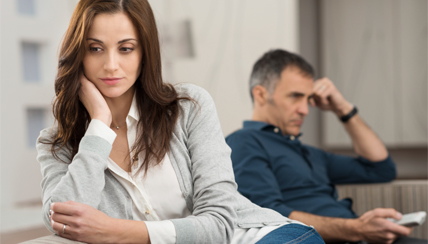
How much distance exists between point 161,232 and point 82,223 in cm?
18

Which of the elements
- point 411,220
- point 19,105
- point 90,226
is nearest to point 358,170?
point 411,220

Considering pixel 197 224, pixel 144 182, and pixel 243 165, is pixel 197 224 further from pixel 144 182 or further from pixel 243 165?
pixel 243 165

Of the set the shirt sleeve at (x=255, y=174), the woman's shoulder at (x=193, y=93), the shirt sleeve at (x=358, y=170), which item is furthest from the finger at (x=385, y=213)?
the woman's shoulder at (x=193, y=93)

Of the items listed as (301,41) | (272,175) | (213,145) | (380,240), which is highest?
(301,41)

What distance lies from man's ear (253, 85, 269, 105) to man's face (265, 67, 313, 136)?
0.03 m

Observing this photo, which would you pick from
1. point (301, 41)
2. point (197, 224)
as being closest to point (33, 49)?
point (301, 41)

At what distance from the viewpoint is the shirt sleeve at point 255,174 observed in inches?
63.9

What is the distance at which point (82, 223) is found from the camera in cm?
95

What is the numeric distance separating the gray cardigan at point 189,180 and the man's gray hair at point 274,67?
2.49 feet

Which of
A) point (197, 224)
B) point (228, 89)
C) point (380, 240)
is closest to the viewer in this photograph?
point (197, 224)

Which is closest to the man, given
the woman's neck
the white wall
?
the woman's neck

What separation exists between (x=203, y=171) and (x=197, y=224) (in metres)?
0.16

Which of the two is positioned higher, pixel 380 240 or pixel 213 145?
pixel 213 145

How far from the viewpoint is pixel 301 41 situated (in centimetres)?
367
